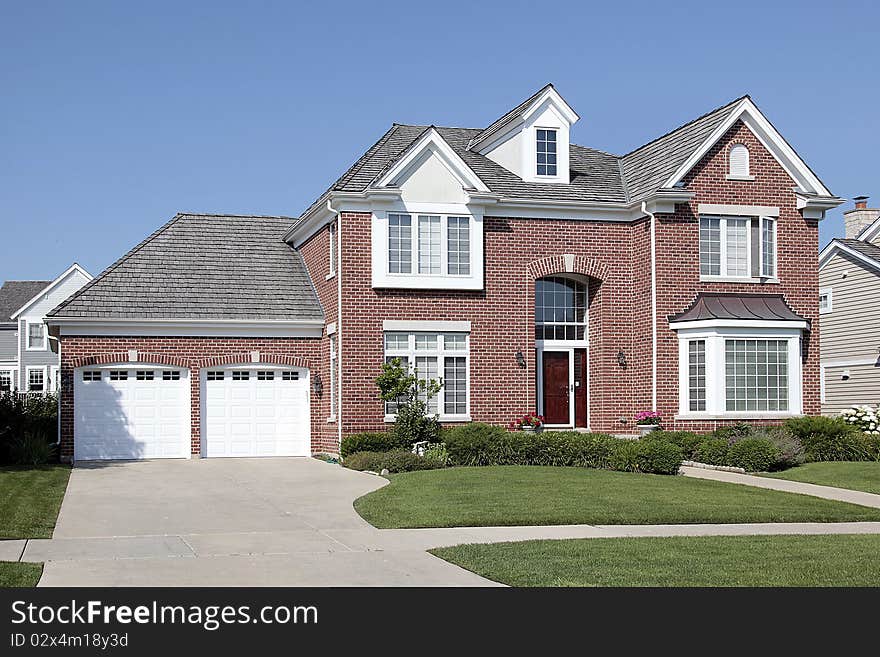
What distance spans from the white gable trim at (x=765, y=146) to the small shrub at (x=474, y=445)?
8086mm

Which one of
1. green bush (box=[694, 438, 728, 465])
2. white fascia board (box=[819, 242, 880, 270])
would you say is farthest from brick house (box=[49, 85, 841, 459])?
white fascia board (box=[819, 242, 880, 270])

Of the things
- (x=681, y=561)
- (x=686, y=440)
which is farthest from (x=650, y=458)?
(x=681, y=561)

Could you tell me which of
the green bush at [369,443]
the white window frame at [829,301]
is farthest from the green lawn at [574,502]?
the white window frame at [829,301]

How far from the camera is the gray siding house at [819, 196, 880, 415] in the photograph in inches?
1393

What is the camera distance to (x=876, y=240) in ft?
138

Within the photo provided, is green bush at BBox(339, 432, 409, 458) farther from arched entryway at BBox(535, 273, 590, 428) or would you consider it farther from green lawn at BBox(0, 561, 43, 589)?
green lawn at BBox(0, 561, 43, 589)

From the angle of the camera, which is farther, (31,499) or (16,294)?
(16,294)

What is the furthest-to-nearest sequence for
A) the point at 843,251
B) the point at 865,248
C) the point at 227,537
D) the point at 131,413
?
1. the point at 843,251
2. the point at 865,248
3. the point at 131,413
4. the point at 227,537

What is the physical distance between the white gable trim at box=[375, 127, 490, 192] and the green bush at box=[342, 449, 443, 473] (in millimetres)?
6918

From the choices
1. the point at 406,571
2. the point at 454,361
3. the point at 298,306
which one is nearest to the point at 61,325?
the point at 298,306

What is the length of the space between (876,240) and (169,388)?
93.4 ft

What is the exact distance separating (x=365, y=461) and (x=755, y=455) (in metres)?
8.53

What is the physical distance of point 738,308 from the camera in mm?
26906

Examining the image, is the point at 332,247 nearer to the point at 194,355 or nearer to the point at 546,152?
the point at 194,355
